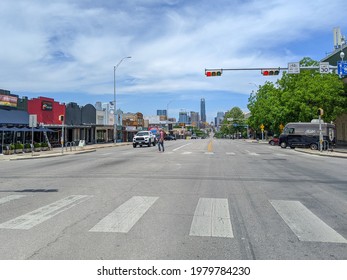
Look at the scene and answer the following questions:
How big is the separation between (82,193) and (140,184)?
82.5 inches

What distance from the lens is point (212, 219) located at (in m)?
6.43

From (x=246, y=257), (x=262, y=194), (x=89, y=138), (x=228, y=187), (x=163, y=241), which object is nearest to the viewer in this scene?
(x=246, y=257)

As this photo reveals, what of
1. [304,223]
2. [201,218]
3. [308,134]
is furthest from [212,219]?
[308,134]

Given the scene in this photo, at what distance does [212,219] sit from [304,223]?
169 cm

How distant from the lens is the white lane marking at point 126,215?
5.81 metres

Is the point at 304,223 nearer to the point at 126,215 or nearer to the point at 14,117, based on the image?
the point at 126,215

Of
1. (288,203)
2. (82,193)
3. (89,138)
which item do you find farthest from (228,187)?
(89,138)

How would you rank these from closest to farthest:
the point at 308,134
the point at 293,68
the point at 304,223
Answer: the point at 304,223 → the point at 293,68 → the point at 308,134

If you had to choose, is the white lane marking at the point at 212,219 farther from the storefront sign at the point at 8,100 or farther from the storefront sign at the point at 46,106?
the storefront sign at the point at 46,106

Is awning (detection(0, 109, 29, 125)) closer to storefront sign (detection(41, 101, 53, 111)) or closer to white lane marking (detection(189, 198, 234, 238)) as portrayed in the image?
storefront sign (detection(41, 101, 53, 111))

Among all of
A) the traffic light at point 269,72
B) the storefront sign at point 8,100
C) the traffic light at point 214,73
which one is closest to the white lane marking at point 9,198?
the traffic light at point 214,73

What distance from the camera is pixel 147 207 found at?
745 cm

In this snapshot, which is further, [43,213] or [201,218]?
[43,213]
